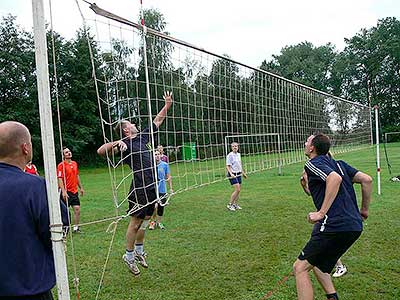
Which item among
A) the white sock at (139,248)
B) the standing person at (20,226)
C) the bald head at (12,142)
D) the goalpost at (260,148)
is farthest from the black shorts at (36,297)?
the goalpost at (260,148)

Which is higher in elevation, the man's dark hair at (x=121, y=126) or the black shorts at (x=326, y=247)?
the man's dark hair at (x=121, y=126)

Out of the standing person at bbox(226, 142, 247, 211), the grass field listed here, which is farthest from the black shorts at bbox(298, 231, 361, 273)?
the standing person at bbox(226, 142, 247, 211)

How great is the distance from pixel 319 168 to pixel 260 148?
8359mm

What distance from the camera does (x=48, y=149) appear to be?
2412 millimetres

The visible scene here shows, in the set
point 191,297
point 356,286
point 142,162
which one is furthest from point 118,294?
point 356,286

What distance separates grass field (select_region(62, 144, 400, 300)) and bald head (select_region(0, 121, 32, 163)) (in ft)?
3.96

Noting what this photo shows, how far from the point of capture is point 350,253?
608cm

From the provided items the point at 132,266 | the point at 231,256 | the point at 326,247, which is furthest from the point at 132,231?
the point at 326,247

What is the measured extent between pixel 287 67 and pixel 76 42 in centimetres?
3618

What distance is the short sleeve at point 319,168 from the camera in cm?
374

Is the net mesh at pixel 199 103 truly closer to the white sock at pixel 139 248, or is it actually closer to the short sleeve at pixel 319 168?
the white sock at pixel 139 248

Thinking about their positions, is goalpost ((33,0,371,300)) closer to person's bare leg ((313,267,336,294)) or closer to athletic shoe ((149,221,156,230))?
athletic shoe ((149,221,156,230))

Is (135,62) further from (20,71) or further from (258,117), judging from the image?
(20,71)

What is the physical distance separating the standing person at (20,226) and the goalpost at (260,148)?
8042 mm
